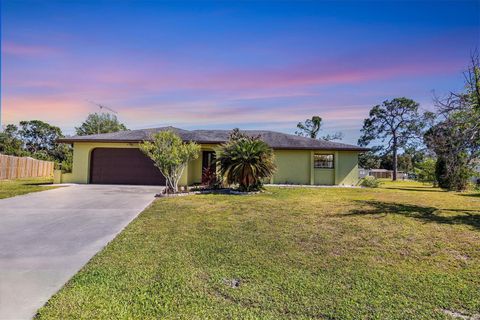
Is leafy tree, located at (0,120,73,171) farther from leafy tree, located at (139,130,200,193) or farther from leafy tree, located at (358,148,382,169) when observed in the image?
leafy tree, located at (358,148,382,169)

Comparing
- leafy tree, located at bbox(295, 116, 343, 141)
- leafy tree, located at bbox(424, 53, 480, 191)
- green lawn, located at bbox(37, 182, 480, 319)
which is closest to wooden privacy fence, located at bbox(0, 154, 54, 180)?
green lawn, located at bbox(37, 182, 480, 319)

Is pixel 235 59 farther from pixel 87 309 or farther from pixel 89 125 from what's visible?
pixel 89 125

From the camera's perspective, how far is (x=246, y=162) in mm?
12422

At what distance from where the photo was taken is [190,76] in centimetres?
1403

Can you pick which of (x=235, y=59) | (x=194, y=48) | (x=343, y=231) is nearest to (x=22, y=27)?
(x=194, y=48)

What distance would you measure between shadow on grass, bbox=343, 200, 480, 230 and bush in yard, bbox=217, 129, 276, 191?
4668mm

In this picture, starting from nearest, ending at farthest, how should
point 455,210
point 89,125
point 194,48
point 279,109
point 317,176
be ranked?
point 455,210
point 194,48
point 317,176
point 279,109
point 89,125

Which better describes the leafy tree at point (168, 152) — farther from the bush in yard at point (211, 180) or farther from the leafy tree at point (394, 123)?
the leafy tree at point (394, 123)

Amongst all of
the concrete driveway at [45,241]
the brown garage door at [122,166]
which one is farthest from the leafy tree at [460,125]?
the brown garage door at [122,166]

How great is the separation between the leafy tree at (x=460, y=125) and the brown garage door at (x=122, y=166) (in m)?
14.4

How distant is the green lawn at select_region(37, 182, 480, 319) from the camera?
115 inches

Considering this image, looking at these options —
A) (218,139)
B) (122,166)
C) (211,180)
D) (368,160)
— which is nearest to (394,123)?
(368,160)

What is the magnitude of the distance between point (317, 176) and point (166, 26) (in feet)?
42.0

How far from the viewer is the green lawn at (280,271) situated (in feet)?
9.57
